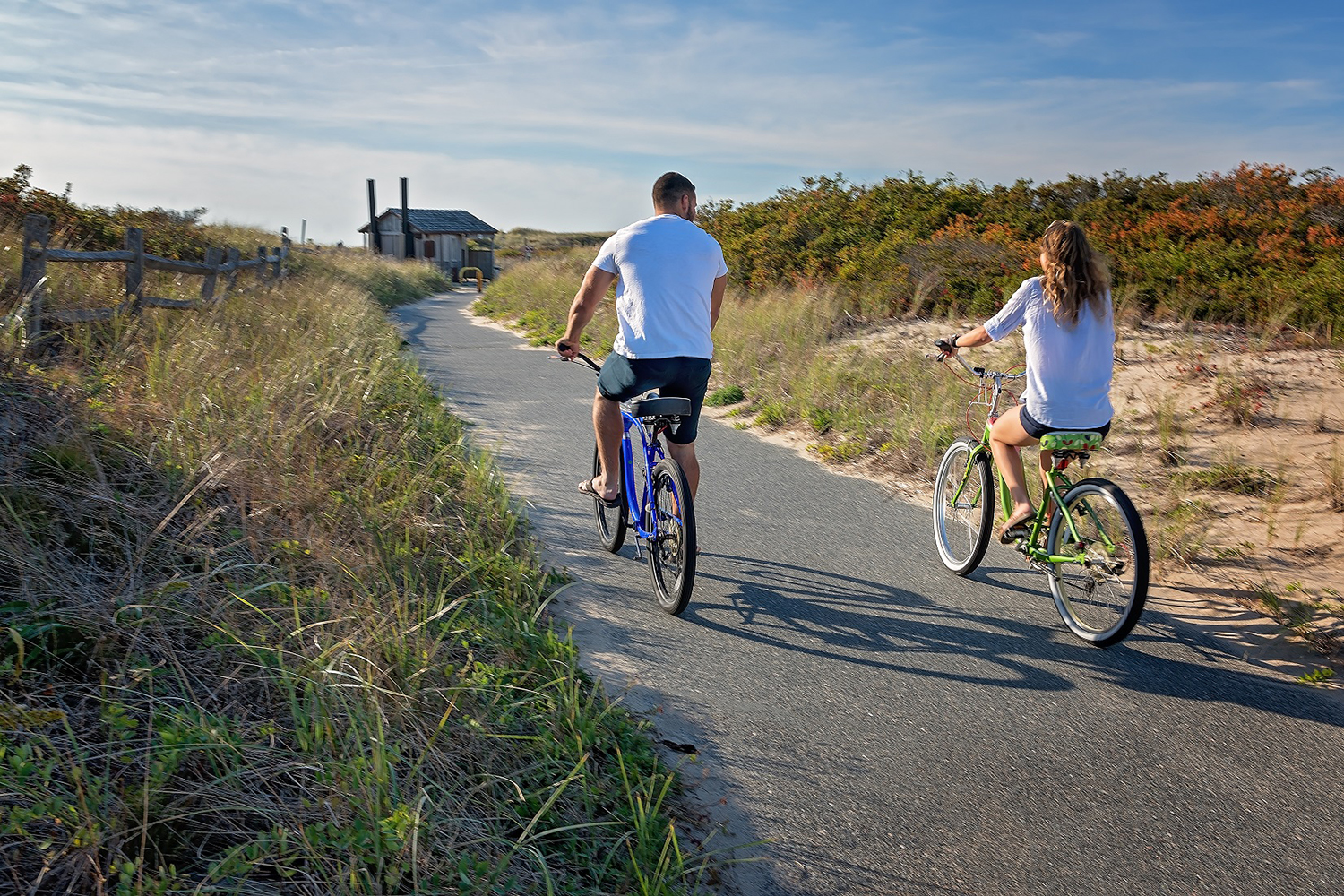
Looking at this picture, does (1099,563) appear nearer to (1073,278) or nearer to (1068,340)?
(1068,340)

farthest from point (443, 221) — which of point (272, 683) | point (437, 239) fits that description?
point (272, 683)

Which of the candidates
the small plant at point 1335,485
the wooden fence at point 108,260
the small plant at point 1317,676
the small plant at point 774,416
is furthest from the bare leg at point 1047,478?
the wooden fence at point 108,260

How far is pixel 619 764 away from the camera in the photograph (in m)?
3.28

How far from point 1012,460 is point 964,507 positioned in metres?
0.74

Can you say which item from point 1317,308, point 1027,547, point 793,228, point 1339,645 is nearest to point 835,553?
point 1027,547

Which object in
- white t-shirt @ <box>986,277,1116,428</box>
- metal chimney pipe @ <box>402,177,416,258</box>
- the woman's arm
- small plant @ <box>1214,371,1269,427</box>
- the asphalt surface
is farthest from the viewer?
metal chimney pipe @ <box>402,177,416,258</box>

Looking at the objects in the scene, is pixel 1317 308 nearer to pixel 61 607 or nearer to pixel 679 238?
pixel 679 238

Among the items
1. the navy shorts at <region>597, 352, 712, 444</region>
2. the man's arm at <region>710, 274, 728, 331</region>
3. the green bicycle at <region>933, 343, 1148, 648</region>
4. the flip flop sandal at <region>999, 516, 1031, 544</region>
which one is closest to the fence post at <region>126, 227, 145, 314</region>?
the navy shorts at <region>597, 352, 712, 444</region>

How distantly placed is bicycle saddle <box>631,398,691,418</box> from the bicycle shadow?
3.58 ft

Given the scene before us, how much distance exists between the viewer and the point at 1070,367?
473cm

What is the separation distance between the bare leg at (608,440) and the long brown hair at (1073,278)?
8.01 feet

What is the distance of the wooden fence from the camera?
694 cm

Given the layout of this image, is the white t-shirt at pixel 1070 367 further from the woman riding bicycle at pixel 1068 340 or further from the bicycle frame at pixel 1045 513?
the bicycle frame at pixel 1045 513

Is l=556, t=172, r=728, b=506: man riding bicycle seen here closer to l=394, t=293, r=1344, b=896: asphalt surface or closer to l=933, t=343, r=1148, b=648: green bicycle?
l=394, t=293, r=1344, b=896: asphalt surface
